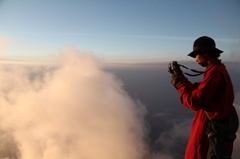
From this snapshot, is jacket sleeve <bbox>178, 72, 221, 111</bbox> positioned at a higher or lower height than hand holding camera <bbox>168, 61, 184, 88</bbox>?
lower

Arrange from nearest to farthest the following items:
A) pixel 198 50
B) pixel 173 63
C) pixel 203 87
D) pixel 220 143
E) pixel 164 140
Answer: pixel 203 87, pixel 220 143, pixel 198 50, pixel 173 63, pixel 164 140

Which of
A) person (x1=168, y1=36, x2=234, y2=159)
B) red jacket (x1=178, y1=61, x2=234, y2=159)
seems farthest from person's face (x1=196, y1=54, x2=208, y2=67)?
red jacket (x1=178, y1=61, x2=234, y2=159)

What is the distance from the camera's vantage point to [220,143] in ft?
7.28

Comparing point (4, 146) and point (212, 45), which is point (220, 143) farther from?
point (4, 146)

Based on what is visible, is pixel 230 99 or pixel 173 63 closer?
pixel 230 99

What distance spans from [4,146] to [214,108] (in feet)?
822

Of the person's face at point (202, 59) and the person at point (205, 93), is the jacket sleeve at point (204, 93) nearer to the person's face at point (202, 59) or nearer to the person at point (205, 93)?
the person at point (205, 93)

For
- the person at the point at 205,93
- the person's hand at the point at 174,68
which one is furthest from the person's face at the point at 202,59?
the person's hand at the point at 174,68

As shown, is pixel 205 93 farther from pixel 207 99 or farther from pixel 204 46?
pixel 204 46

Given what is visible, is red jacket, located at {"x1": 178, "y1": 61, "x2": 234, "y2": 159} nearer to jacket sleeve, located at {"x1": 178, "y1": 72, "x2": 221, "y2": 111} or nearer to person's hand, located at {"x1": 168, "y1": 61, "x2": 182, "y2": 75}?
jacket sleeve, located at {"x1": 178, "y1": 72, "x2": 221, "y2": 111}

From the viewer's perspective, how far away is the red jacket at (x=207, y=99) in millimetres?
2057

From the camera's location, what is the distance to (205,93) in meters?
2.03

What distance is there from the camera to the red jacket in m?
2.06

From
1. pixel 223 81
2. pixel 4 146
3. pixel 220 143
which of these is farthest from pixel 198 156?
pixel 4 146
